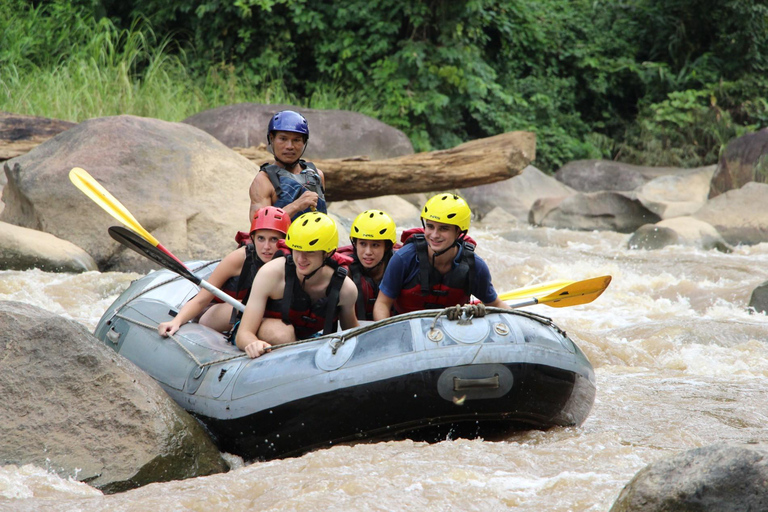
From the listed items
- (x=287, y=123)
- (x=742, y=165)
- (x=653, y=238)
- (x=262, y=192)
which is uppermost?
(x=287, y=123)

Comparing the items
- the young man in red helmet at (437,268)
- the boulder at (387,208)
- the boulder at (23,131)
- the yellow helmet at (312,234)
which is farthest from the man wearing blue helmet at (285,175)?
the boulder at (387,208)

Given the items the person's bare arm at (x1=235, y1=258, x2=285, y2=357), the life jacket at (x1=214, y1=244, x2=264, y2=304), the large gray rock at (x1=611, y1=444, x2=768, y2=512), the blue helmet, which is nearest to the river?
the large gray rock at (x1=611, y1=444, x2=768, y2=512)

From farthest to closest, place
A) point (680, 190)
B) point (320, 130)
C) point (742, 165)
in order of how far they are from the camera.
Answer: point (680, 190) → point (742, 165) → point (320, 130)

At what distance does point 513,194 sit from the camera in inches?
518

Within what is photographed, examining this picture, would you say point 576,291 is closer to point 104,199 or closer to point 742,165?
point 104,199

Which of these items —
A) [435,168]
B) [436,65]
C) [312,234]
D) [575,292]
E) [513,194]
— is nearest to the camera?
[312,234]

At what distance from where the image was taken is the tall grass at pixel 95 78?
9883 mm

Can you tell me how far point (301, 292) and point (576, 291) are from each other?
6.03 ft

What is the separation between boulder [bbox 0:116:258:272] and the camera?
704 centimetres

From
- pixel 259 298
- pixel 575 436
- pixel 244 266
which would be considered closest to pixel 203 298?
pixel 244 266

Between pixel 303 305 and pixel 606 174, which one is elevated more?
pixel 303 305

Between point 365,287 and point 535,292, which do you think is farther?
point 535,292

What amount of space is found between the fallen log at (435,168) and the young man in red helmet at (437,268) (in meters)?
4.53

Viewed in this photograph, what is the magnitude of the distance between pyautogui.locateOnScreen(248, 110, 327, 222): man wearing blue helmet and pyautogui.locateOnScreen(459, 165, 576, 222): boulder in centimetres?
786
